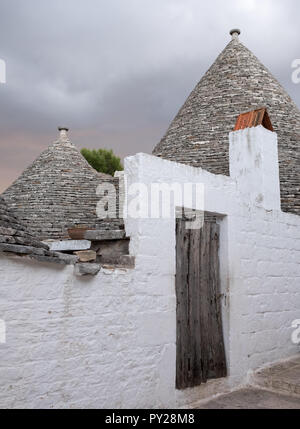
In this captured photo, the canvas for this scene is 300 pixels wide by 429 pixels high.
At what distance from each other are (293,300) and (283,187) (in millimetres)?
3312

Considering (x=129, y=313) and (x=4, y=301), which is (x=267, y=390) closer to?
(x=129, y=313)

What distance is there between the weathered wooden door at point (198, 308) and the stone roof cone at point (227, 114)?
15.1 ft

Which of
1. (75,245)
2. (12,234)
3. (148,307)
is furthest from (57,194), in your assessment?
(12,234)

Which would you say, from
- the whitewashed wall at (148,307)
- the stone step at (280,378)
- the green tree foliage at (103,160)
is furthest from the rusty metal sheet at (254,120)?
the green tree foliage at (103,160)

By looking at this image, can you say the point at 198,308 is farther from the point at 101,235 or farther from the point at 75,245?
the point at 75,245

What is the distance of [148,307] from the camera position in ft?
14.8

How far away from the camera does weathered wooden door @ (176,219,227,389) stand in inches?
194

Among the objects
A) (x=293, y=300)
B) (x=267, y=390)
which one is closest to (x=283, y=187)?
(x=293, y=300)

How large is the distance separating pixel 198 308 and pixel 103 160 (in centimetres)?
2271

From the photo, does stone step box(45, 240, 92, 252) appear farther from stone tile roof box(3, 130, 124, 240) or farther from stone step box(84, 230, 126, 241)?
stone tile roof box(3, 130, 124, 240)

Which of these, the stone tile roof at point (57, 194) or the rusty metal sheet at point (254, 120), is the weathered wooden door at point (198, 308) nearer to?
the rusty metal sheet at point (254, 120)

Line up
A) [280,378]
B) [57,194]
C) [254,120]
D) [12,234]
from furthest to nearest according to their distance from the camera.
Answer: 1. [57,194]
2. [254,120]
3. [280,378]
4. [12,234]

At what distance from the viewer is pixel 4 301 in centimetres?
343

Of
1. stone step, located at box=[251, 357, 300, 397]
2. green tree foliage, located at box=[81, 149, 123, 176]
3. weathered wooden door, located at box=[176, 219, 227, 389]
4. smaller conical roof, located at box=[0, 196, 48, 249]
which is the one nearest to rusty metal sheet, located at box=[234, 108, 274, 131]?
weathered wooden door, located at box=[176, 219, 227, 389]
